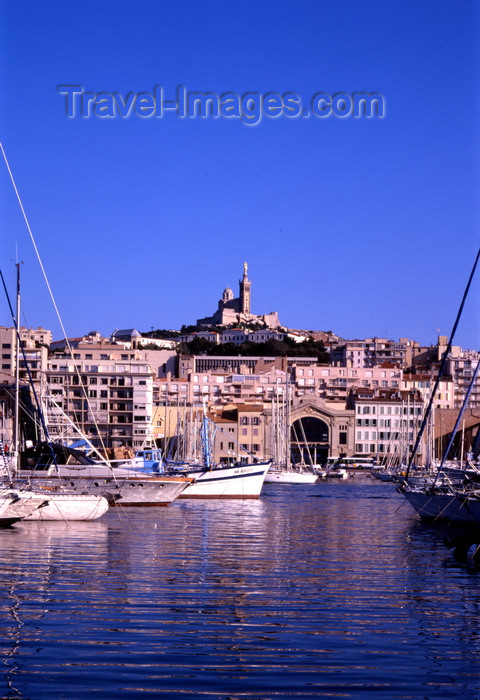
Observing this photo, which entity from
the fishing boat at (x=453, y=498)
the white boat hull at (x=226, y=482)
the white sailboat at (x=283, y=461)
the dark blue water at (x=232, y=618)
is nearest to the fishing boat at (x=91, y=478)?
the white boat hull at (x=226, y=482)

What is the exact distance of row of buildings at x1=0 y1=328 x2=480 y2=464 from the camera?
299ft

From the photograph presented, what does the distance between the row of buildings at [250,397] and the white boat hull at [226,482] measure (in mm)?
6114

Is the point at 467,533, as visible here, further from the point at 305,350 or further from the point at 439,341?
the point at 305,350

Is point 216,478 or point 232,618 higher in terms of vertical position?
point 216,478

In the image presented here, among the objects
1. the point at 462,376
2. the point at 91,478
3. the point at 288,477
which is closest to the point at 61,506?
the point at 91,478

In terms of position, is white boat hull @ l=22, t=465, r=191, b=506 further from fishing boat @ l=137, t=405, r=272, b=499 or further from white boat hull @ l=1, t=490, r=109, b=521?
fishing boat @ l=137, t=405, r=272, b=499

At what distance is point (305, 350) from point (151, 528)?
148 meters

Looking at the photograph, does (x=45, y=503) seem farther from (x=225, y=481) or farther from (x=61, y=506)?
(x=225, y=481)

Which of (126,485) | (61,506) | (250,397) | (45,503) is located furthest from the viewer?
(250,397)

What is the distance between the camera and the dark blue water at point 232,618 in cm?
1062

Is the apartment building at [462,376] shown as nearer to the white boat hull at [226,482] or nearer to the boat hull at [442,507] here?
the white boat hull at [226,482]

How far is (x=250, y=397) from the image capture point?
428 ft

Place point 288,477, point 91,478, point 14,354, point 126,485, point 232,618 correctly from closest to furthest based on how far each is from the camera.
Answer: point 232,618 < point 91,478 < point 126,485 < point 288,477 < point 14,354

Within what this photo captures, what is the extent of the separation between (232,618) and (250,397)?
382 feet
